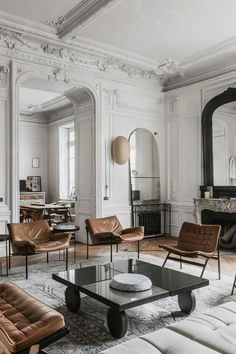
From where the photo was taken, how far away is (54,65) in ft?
19.8

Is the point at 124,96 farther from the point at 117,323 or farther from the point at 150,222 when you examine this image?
the point at 117,323

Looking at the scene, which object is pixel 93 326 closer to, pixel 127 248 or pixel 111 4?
pixel 127 248

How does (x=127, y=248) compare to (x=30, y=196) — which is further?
(x=30, y=196)

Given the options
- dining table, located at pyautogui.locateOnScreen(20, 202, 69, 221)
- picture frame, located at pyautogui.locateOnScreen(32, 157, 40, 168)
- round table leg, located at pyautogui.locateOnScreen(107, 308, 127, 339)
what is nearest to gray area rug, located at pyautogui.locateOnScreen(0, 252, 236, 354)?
round table leg, located at pyautogui.locateOnScreen(107, 308, 127, 339)

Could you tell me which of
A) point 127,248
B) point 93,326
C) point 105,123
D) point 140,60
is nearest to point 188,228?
point 127,248

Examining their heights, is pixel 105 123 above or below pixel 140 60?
below

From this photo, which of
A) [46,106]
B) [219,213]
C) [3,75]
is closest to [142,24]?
[3,75]

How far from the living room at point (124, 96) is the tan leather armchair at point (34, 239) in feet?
1.16

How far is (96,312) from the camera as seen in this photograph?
3205 mm

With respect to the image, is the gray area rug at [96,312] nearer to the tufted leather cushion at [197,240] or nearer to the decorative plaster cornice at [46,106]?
the tufted leather cushion at [197,240]

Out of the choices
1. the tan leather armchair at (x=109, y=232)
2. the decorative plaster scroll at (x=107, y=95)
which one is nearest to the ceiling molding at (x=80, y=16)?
the decorative plaster scroll at (x=107, y=95)

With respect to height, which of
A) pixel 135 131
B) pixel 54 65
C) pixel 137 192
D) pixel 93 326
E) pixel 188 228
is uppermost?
pixel 54 65

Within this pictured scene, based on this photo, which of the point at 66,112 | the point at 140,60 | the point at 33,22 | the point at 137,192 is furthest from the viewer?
the point at 66,112

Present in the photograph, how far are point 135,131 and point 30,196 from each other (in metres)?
4.60
